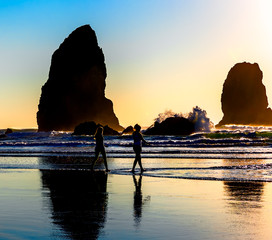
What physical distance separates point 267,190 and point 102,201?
14.7ft

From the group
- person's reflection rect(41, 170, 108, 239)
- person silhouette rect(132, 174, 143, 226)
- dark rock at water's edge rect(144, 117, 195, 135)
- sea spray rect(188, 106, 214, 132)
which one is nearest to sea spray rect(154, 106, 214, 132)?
sea spray rect(188, 106, 214, 132)

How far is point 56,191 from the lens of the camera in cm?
1384

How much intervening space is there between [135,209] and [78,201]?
1762mm

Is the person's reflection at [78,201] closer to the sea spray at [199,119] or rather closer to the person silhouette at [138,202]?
the person silhouette at [138,202]

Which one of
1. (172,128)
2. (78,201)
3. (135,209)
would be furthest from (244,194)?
(172,128)

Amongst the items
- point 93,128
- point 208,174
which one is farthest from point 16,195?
point 93,128

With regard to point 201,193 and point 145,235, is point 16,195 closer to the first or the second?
point 201,193

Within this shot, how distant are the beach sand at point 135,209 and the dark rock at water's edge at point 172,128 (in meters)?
61.1

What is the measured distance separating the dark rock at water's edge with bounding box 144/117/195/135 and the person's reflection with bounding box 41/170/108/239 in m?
58.7

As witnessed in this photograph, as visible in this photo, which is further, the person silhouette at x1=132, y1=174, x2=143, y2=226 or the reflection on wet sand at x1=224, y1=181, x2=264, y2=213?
the reflection on wet sand at x1=224, y1=181, x2=264, y2=213

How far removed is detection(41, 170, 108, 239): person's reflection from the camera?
8.67 metres

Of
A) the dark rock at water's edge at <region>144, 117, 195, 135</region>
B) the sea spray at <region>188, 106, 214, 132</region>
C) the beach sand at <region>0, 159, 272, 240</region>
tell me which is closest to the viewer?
the beach sand at <region>0, 159, 272, 240</region>

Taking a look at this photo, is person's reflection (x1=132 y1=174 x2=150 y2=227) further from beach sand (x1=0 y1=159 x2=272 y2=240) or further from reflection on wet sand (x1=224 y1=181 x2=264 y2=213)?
reflection on wet sand (x1=224 y1=181 x2=264 y2=213)

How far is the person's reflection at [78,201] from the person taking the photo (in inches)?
341
